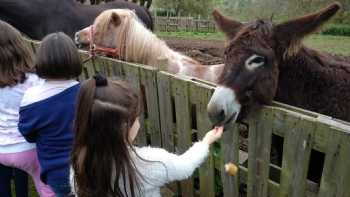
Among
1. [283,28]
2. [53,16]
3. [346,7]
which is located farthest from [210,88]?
[346,7]

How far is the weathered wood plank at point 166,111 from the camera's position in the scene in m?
2.83

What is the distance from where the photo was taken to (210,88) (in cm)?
238

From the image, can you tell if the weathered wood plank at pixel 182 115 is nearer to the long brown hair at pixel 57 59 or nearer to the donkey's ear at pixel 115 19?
the long brown hair at pixel 57 59

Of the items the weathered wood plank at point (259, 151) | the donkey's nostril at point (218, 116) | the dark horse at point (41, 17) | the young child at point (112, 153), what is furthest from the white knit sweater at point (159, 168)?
the dark horse at point (41, 17)

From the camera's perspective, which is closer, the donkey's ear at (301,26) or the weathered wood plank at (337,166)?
the weathered wood plank at (337,166)

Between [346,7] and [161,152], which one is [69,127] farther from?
[346,7]

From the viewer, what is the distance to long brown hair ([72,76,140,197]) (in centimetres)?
160

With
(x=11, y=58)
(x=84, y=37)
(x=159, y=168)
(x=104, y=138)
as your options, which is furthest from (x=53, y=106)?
(x=84, y=37)

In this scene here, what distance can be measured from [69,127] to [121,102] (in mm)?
915

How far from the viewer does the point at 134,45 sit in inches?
147

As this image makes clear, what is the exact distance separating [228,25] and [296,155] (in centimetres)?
118

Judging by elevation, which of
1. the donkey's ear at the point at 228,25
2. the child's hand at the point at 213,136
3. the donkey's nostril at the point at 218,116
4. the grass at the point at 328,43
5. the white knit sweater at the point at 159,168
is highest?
the donkey's ear at the point at 228,25

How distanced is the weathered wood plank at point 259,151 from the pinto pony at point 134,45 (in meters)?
1.33

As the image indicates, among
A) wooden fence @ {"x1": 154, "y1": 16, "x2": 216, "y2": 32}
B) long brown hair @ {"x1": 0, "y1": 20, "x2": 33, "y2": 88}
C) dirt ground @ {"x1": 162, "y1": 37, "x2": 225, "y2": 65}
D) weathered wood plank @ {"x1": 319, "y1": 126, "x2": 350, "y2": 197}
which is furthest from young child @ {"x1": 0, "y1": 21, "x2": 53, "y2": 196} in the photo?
wooden fence @ {"x1": 154, "y1": 16, "x2": 216, "y2": 32}
